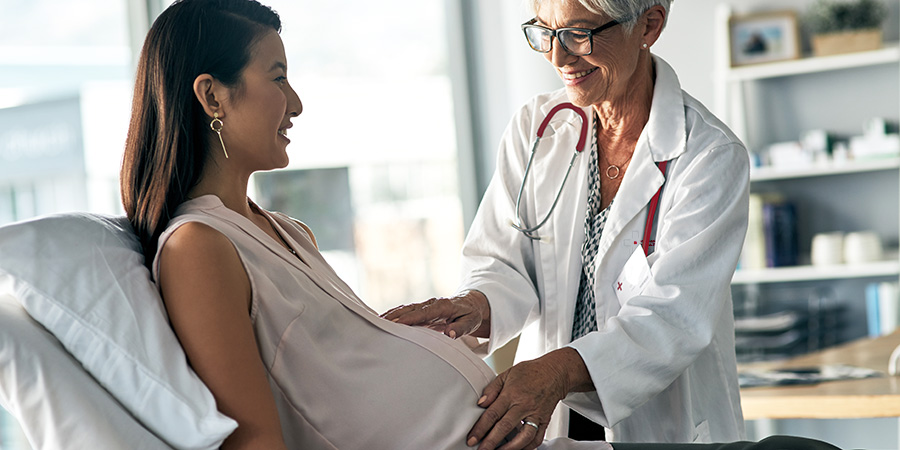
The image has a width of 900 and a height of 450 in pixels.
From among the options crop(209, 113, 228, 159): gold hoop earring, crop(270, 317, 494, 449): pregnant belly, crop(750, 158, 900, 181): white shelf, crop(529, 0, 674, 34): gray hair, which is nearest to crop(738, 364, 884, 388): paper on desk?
crop(529, 0, 674, 34): gray hair

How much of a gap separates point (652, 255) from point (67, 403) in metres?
1.02

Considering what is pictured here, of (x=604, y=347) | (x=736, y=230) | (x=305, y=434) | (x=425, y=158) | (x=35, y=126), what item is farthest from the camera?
(x=425, y=158)

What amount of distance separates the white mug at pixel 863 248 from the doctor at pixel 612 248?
6.83ft

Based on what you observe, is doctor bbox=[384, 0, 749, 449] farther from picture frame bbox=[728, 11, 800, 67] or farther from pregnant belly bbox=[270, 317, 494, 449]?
picture frame bbox=[728, 11, 800, 67]

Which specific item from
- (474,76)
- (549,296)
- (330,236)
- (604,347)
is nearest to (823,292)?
(474,76)

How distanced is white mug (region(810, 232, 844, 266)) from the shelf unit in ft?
0.11

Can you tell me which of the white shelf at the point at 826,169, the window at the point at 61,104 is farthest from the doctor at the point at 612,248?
the white shelf at the point at 826,169

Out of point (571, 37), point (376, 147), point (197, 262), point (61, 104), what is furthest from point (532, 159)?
point (376, 147)

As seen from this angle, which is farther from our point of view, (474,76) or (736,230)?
A: (474,76)

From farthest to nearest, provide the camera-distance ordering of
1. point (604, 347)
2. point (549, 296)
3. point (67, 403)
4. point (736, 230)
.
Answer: point (549, 296) → point (736, 230) → point (604, 347) → point (67, 403)

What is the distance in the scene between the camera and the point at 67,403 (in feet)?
3.07

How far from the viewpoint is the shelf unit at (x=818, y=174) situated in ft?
11.4

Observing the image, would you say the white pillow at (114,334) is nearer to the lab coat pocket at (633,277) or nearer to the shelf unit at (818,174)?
the lab coat pocket at (633,277)

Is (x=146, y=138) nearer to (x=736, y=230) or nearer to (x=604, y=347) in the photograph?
(x=604, y=347)
